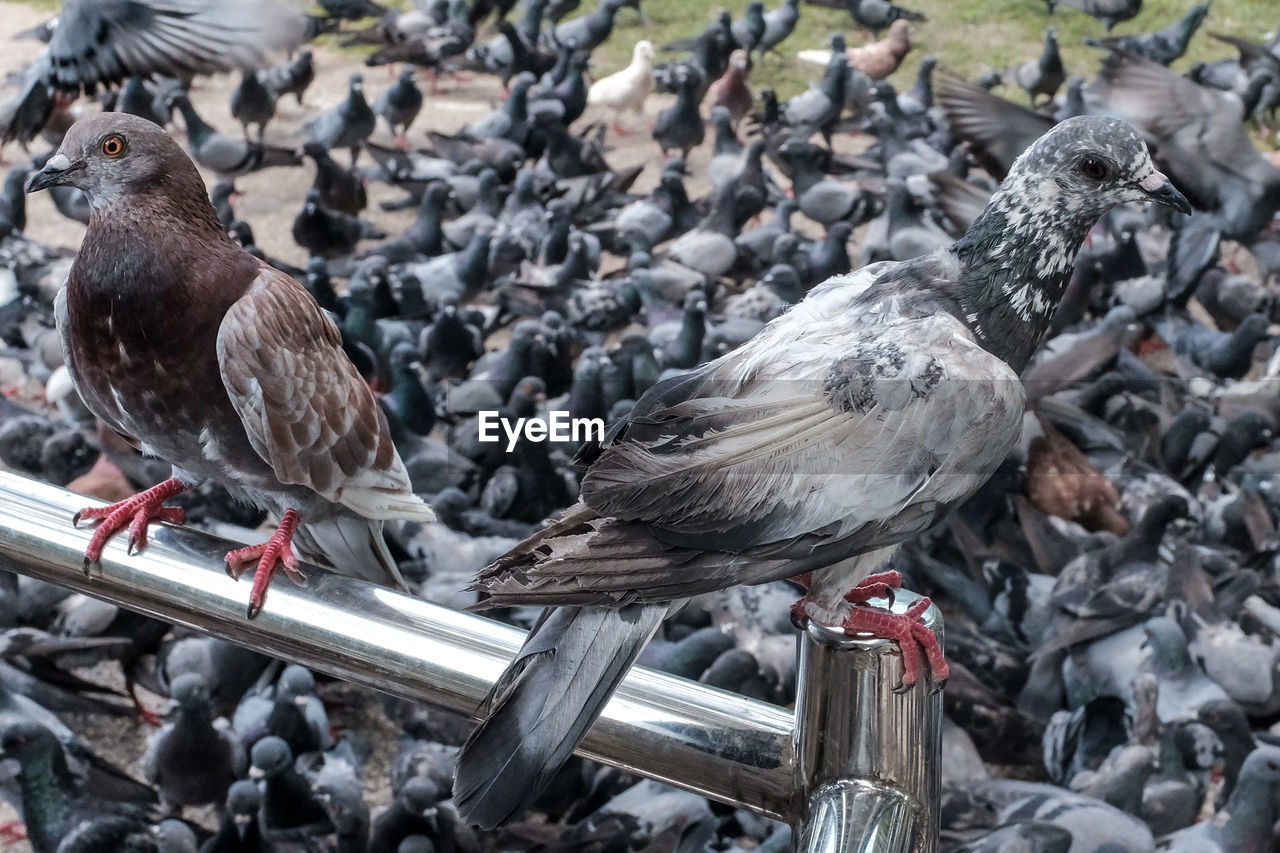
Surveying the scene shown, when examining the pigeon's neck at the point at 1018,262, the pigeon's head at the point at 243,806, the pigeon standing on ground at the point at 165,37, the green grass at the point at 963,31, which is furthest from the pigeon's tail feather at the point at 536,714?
the green grass at the point at 963,31

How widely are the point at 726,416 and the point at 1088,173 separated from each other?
0.43m

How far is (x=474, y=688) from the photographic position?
3.21 ft

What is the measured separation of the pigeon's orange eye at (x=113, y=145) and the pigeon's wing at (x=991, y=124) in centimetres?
174

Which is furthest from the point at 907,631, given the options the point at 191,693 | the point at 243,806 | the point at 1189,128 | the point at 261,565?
the point at 1189,128

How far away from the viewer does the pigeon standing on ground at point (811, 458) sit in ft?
3.24

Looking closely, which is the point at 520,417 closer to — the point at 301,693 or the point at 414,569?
the point at 414,569

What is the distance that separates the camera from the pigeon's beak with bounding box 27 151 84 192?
159 cm

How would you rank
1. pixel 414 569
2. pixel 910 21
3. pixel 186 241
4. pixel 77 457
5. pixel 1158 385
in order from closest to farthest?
pixel 186 241
pixel 414 569
pixel 77 457
pixel 1158 385
pixel 910 21

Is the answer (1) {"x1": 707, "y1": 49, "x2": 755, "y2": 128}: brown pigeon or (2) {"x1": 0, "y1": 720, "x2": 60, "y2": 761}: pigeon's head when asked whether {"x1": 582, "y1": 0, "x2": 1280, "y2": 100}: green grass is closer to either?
(1) {"x1": 707, "y1": 49, "x2": 755, "y2": 128}: brown pigeon

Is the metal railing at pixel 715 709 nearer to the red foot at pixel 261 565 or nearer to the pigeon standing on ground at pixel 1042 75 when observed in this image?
the red foot at pixel 261 565

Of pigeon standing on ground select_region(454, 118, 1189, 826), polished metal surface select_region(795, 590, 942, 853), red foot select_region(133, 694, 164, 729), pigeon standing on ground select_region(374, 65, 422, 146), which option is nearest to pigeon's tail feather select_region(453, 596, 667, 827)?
pigeon standing on ground select_region(454, 118, 1189, 826)

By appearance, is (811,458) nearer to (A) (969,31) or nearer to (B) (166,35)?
(B) (166,35)

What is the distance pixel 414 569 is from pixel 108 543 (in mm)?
2145

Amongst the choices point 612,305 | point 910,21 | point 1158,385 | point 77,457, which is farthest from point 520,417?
point 910,21
